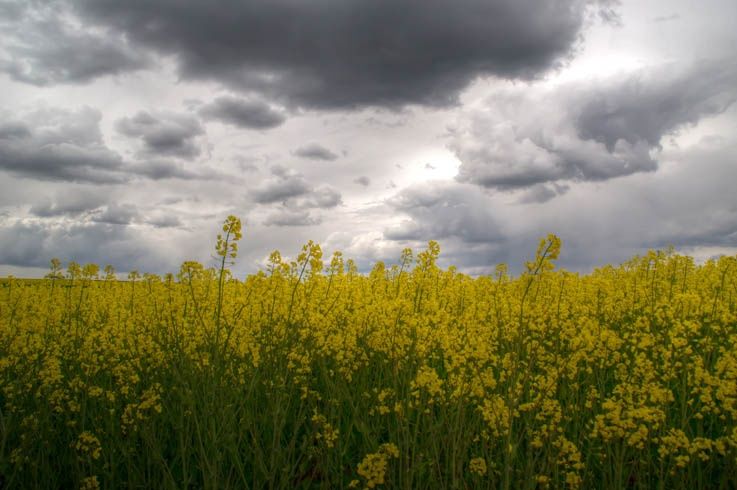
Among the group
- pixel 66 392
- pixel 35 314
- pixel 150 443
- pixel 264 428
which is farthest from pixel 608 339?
pixel 35 314

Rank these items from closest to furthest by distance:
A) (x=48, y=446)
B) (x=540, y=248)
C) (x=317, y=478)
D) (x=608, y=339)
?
(x=540, y=248), (x=317, y=478), (x=48, y=446), (x=608, y=339)

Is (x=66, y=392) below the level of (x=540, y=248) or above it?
below

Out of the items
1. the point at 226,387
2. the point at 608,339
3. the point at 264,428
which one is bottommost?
the point at 264,428

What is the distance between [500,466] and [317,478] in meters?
1.69

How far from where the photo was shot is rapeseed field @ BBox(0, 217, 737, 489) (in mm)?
3938

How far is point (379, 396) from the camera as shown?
4.47 metres

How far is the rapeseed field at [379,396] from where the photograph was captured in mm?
3938

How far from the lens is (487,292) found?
1084cm

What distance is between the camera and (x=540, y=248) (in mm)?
3637

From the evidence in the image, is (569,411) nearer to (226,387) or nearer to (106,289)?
(226,387)

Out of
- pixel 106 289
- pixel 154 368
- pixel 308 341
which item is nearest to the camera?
Answer: pixel 308 341

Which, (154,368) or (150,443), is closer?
(150,443)

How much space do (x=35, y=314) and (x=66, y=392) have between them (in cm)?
549

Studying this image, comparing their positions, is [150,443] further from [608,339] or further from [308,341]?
[608,339]
